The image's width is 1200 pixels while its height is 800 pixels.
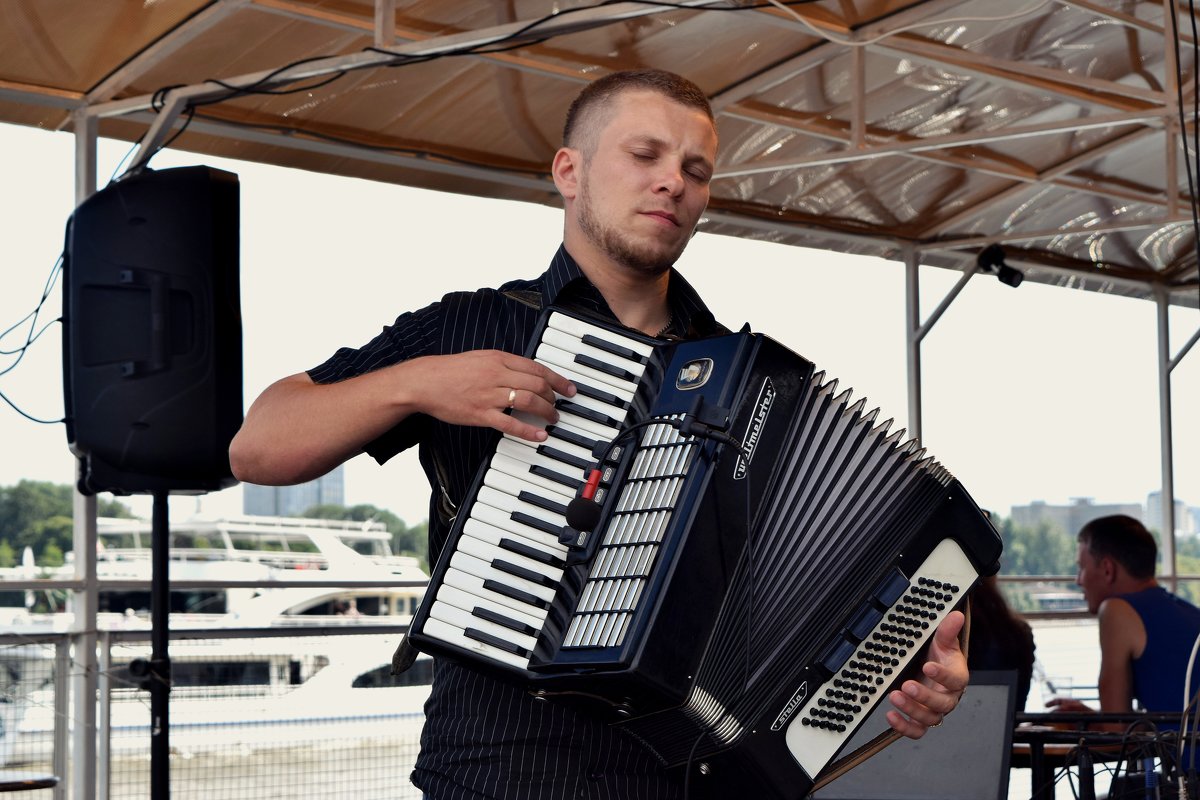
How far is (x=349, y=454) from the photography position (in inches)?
66.1

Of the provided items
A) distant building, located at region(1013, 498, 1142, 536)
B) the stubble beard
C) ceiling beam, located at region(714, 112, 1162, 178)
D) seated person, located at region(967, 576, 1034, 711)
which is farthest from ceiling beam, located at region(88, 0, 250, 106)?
distant building, located at region(1013, 498, 1142, 536)

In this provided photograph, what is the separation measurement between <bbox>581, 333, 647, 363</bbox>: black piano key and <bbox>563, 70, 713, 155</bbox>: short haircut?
0.27 metres

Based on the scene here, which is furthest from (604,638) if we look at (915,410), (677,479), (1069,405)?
(1069,405)

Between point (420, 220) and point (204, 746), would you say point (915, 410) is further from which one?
point (204, 746)

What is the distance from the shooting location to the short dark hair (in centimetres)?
488

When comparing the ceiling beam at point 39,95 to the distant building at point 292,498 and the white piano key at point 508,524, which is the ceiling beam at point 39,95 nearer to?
the distant building at point 292,498

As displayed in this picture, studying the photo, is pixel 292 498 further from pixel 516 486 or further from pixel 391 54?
pixel 516 486

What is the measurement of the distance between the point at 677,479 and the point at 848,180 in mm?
A: 5803

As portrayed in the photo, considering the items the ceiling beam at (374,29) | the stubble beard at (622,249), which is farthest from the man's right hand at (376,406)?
the ceiling beam at (374,29)

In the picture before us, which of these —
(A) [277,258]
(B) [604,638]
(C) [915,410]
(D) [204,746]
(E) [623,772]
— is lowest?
(D) [204,746]

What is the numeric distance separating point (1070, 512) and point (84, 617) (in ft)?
23.9

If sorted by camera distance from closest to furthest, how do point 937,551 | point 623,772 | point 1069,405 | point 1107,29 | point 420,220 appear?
1. point 623,772
2. point 937,551
3. point 1107,29
4. point 420,220
5. point 1069,405

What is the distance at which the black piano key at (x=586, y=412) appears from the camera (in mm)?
1657

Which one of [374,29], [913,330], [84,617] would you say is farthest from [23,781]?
[913,330]
